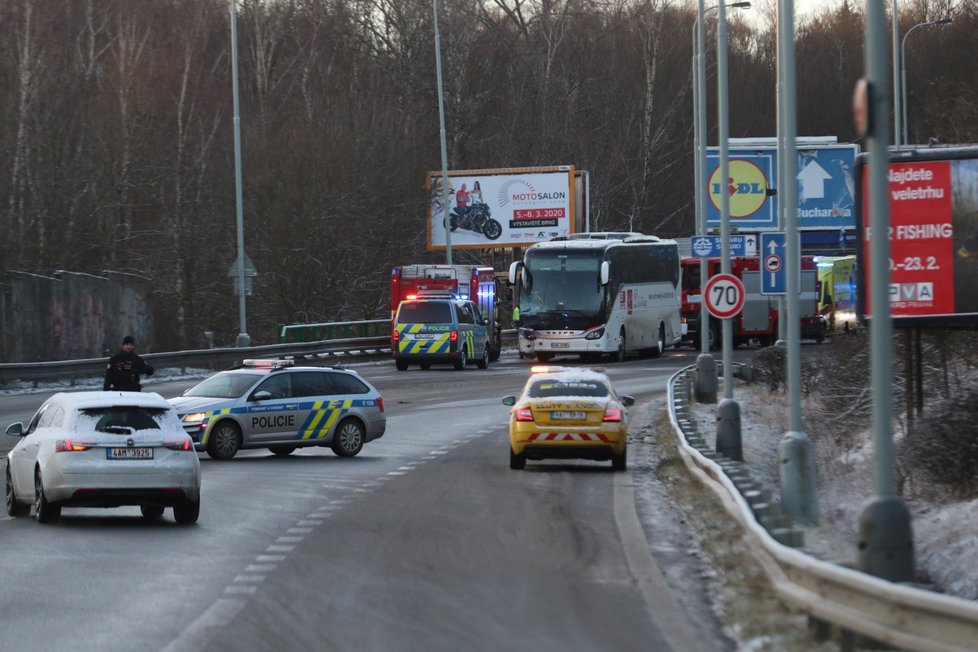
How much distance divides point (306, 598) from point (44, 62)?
44.7 meters

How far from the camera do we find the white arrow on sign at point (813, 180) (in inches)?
1786

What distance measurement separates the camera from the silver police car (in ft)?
82.3

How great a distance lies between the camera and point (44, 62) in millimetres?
53594

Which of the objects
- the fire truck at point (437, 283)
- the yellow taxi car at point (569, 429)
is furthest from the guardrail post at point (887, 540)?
the fire truck at point (437, 283)

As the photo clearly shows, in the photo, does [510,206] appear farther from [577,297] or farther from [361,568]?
[361,568]

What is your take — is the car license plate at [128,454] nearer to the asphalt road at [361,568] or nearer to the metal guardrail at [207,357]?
the asphalt road at [361,568]

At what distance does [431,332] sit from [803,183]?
1119 centimetres

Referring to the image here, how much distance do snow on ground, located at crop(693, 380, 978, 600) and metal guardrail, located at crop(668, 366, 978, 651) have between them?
44 cm

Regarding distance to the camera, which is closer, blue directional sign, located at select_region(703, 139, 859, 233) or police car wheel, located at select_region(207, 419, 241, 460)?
police car wheel, located at select_region(207, 419, 241, 460)

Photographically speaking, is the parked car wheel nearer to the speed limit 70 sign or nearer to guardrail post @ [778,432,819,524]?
guardrail post @ [778,432,819,524]

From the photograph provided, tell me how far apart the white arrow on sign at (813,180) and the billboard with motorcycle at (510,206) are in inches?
919

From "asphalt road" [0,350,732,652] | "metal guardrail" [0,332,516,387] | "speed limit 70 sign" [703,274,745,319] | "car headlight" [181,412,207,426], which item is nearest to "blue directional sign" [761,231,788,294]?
"speed limit 70 sign" [703,274,745,319]

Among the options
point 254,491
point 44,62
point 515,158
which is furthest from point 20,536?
point 515,158

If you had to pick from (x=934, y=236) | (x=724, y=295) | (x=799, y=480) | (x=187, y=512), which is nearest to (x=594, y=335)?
(x=724, y=295)
